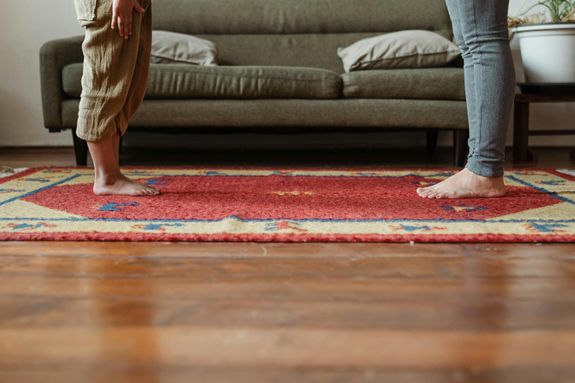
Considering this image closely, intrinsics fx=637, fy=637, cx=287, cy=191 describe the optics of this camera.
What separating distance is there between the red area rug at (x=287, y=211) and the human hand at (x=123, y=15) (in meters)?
0.43

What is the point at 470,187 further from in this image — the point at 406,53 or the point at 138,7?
the point at 406,53

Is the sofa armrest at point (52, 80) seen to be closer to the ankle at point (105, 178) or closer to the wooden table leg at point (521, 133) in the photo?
the ankle at point (105, 178)

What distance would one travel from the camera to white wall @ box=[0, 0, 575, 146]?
131 inches

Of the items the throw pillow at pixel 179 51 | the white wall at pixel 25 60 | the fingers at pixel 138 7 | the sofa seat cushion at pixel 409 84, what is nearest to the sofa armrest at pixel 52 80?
the throw pillow at pixel 179 51

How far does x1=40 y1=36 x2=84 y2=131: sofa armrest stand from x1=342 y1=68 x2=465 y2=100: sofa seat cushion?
1144 millimetres

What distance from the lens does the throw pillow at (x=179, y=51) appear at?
272cm

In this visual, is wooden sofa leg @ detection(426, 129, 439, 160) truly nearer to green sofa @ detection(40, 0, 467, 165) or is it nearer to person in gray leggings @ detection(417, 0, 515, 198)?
green sofa @ detection(40, 0, 467, 165)

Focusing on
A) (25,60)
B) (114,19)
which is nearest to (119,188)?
(114,19)

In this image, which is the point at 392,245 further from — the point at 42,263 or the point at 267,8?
the point at 267,8

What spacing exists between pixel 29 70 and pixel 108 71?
6.45 feet

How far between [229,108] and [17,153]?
139 centimetres

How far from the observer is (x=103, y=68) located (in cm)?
162

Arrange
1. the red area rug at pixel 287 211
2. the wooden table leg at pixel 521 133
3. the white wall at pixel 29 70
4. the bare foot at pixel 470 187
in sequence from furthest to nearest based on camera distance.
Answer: the white wall at pixel 29 70 → the wooden table leg at pixel 521 133 → the bare foot at pixel 470 187 → the red area rug at pixel 287 211

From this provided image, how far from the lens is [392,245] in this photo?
47.0 inches
